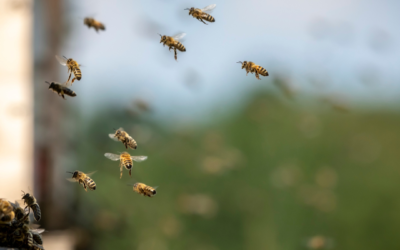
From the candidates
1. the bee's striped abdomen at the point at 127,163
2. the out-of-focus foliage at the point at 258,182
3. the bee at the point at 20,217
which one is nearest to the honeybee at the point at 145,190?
the bee's striped abdomen at the point at 127,163

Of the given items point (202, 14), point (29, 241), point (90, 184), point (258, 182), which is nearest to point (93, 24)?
point (202, 14)

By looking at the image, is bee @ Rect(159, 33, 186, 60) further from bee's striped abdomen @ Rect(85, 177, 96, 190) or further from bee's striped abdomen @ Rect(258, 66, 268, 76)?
bee's striped abdomen @ Rect(85, 177, 96, 190)

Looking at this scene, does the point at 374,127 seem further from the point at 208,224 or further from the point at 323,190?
the point at 208,224

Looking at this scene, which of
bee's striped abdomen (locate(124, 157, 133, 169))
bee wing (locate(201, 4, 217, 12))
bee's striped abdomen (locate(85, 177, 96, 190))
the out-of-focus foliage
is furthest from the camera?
the out-of-focus foliage

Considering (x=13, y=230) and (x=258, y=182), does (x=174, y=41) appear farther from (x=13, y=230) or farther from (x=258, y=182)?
(x=258, y=182)

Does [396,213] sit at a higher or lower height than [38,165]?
lower

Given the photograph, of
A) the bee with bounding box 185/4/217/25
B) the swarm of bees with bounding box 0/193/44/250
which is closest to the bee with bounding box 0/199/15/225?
the swarm of bees with bounding box 0/193/44/250

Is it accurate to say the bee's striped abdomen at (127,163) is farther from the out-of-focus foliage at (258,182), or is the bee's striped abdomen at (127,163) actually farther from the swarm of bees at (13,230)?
the out-of-focus foliage at (258,182)

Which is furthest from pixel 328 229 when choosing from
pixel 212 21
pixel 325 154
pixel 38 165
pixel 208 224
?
pixel 212 21
